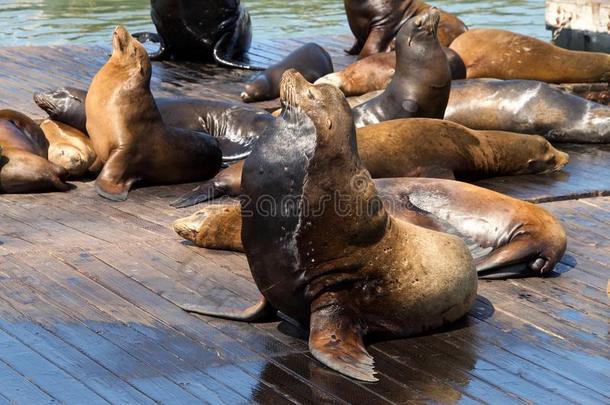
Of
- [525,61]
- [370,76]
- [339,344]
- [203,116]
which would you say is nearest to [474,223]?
[339,344]

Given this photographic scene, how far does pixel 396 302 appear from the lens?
14.2 ft

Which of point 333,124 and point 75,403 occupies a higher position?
point 333,124

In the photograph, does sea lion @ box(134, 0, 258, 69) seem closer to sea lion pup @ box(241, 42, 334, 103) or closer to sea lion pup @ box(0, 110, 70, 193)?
sea lion pup @ box(241, 42, 334, 103)

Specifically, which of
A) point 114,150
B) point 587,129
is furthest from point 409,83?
point 114,150

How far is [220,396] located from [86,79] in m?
6.84

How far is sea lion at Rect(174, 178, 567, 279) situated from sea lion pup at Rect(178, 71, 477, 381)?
3.25 ft

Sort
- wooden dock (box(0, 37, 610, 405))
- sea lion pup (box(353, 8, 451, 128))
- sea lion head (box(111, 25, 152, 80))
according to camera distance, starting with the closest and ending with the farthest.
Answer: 1. wooden dock (box(0, 37, 610, 405))
2. sea lion head (box(111, 25, 152, 80))
3. sea lion pup (box(353, 8, 451, 128))

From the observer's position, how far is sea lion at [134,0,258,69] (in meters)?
11.3

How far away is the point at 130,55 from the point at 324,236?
3.65 metres

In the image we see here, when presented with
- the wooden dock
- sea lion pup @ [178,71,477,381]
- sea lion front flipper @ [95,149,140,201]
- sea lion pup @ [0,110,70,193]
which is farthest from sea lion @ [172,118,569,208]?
sea lion pup @ [178,71,477,381]

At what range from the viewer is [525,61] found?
10.1 m

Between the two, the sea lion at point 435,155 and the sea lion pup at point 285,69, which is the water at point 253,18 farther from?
the sea lion at point 435,155

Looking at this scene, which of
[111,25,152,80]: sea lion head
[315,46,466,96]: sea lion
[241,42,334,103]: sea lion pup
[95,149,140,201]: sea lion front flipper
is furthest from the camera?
[315,46,466,96]: sea lion

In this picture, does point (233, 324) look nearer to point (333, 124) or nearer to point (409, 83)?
point (333, 124)
